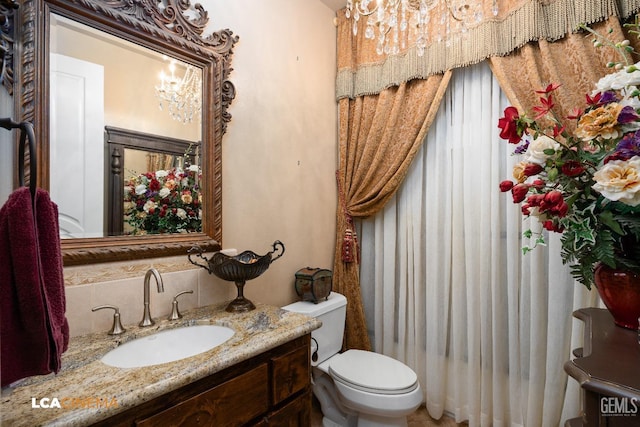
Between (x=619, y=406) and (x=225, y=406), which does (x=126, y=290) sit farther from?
(x=619, y=406)

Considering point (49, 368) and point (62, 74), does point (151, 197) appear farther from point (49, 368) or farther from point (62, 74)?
point (49, 368)

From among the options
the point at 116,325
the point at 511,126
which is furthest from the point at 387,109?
the point at 116,325

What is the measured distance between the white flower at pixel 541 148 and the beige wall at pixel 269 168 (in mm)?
1286

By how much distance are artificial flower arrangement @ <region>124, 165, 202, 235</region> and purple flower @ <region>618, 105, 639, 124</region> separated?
1.52 m

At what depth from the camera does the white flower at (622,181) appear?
27.0 inches

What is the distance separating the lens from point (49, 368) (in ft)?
2.21

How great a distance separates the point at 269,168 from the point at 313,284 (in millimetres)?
739

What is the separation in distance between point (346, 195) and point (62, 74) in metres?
1.63

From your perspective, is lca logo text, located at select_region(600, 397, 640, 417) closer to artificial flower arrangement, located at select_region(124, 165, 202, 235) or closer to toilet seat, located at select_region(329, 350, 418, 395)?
toilet seat, located at select_region(329, 350, 418, 395)

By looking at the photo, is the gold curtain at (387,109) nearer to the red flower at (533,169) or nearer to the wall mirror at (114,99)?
the red flower at (533,169)

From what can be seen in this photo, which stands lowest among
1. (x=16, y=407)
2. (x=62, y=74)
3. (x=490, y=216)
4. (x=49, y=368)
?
(x=16, y=407)

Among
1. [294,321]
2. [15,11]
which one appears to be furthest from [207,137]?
[294,321]

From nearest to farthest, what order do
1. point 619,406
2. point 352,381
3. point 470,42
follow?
point 619,406 < point 352,381 < point 470,42

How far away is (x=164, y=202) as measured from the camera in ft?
4.41
